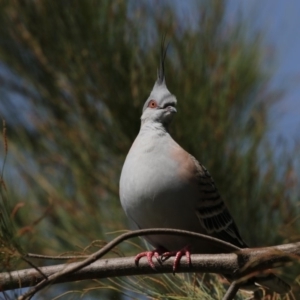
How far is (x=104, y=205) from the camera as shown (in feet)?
9.75

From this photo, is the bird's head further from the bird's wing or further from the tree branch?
the tree branch

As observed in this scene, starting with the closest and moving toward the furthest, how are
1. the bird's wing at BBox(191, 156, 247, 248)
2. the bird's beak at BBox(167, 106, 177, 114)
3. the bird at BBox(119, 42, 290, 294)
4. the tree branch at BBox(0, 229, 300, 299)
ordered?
the tree branch at BBox(0, 229, 300, 299) < the bird at BBox(119, 42, 290, 294) < the bird's wing at BBox(191, 156, 247, 248) < the bird's beak at BBox(167, 106, 177, 114)

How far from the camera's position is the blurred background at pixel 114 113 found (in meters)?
2.88

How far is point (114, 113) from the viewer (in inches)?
115

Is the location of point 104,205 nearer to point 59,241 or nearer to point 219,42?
point 59,241

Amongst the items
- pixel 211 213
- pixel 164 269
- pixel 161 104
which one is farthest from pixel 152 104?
pixel 164 269

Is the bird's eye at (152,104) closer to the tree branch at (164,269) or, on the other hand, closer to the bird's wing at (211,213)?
the bird's wing at (211,213)

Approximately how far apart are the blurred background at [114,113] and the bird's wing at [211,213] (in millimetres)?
377

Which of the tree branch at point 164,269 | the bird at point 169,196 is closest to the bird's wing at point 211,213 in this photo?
the bird at point 169,196

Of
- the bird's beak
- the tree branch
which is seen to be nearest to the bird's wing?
the bird's beak

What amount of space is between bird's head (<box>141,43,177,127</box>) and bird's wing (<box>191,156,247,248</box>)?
267 mm

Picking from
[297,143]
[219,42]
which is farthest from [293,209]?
[219,42]

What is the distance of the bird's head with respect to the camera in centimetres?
267

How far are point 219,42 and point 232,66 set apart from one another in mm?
124
